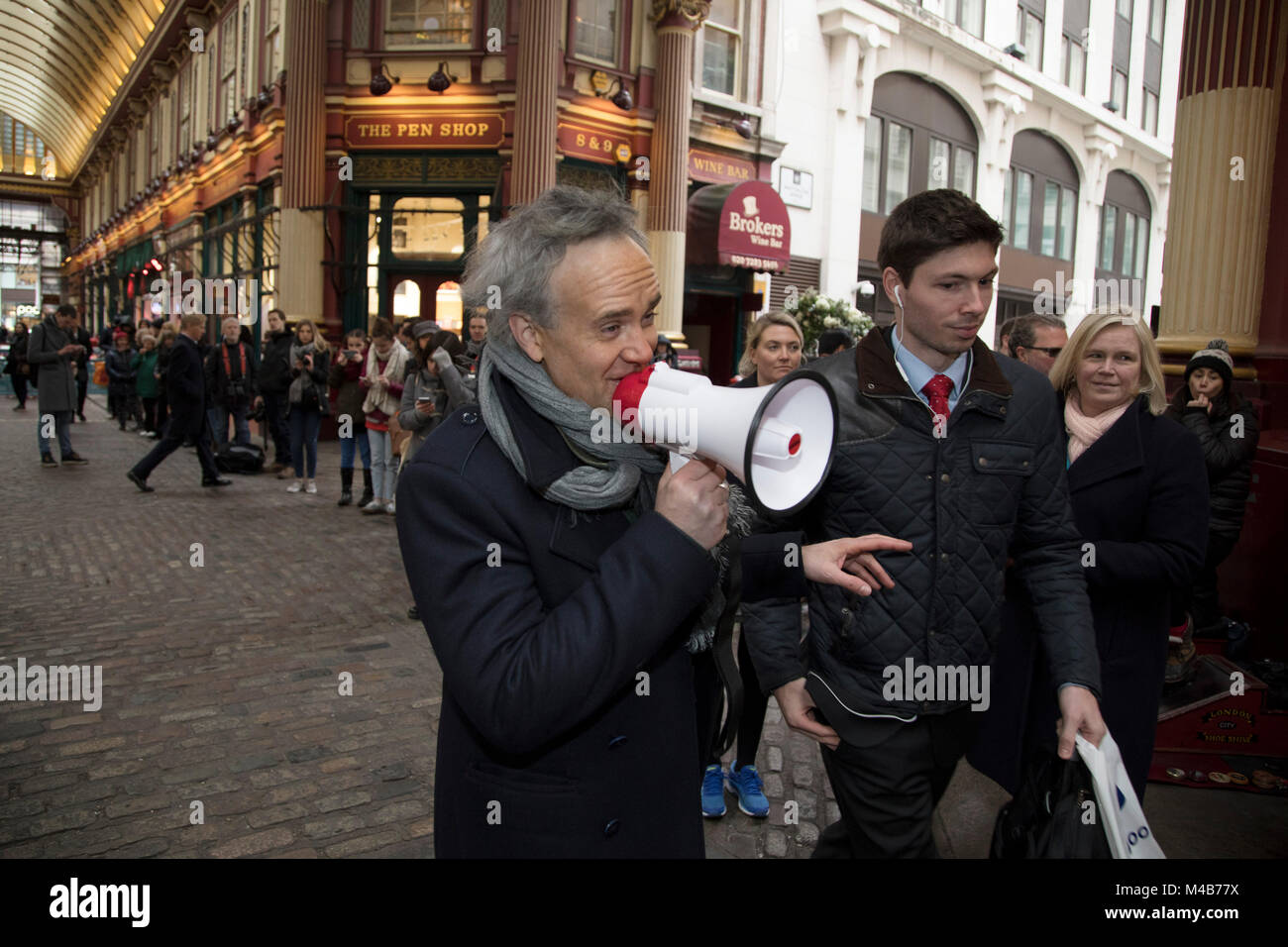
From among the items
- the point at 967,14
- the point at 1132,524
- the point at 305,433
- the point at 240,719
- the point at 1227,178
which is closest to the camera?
the point at 1132,524

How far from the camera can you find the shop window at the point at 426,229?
1408 cm

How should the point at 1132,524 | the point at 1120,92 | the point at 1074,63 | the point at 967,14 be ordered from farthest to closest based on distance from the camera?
the point at 1120,92
the point at 1074,63
the point at 967,14
the point at 1132,524

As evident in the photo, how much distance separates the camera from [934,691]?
89.2 inches

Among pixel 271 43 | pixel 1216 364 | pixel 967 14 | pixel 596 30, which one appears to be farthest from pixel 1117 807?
pixel 967 14

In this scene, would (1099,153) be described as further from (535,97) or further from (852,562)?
(852,562)

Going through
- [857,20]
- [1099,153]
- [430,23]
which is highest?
[857,20]

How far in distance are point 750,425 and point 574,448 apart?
370mm

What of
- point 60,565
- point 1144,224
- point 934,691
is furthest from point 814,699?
point 1144,224

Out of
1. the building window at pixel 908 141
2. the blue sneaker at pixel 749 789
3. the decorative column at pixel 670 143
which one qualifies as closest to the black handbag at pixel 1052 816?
the blue sneaker at pixel 749 789

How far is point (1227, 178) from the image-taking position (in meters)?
6.14

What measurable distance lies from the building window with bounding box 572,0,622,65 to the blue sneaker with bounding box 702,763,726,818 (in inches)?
489

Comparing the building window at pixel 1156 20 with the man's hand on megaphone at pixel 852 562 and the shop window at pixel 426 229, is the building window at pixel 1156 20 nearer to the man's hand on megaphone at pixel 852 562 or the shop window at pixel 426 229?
the shop window at pixel 426 229

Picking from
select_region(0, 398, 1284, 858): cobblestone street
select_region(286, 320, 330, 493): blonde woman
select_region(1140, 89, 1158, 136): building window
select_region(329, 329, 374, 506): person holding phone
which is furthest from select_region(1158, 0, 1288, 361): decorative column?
select_region(1140, 89, 1158, 136): building window
